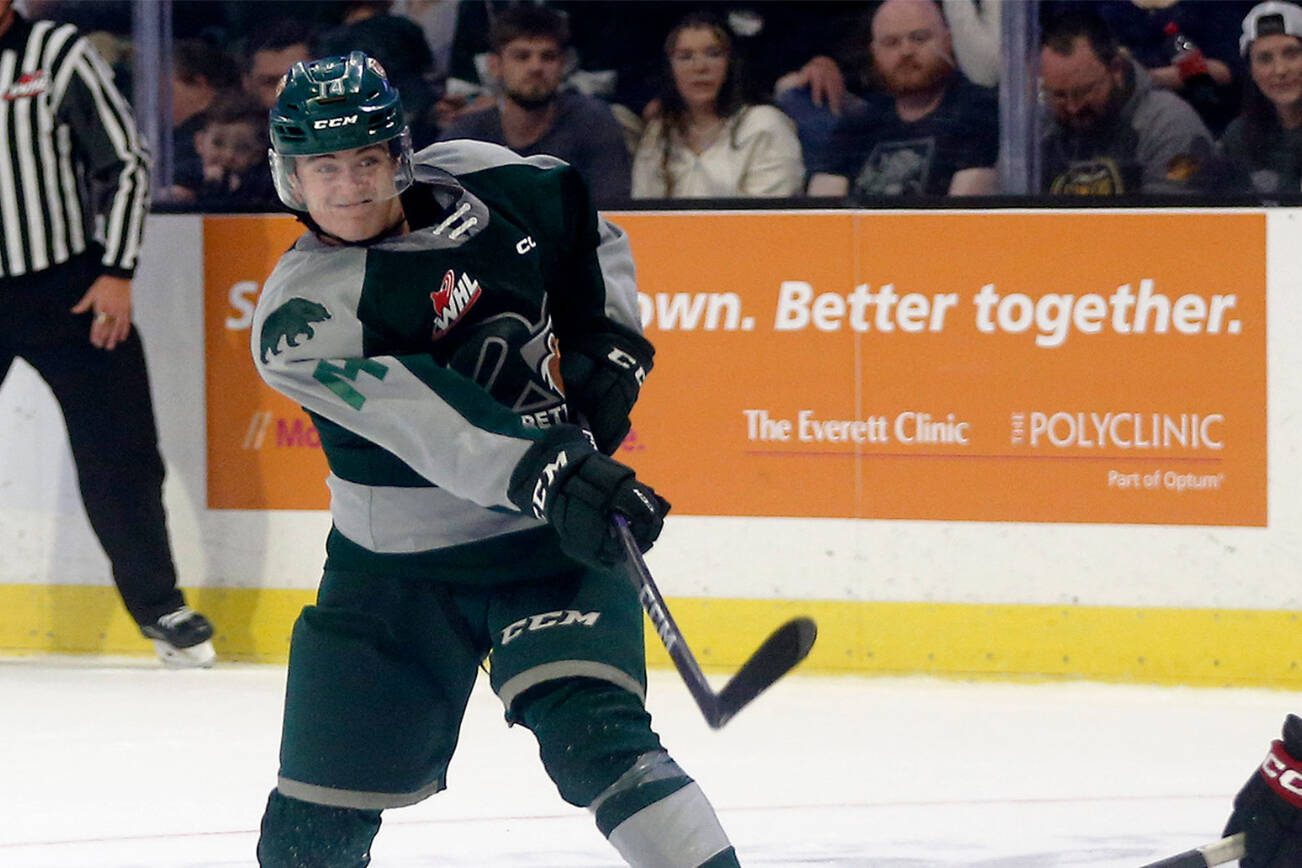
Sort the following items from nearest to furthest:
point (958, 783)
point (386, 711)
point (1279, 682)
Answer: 1. point (386, 711)
2. point (958, 783)
3. point (1279, 682)

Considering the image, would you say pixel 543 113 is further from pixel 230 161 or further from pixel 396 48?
pixel 230 161

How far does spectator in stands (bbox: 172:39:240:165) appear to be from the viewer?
458 cm

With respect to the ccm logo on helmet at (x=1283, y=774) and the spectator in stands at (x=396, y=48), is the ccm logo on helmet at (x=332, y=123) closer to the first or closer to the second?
the ccm logo on helmet at (x=1283, y=774)

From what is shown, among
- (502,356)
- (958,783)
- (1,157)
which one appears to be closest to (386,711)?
(502,356)

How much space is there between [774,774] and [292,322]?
1.57 meters

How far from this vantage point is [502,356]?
2283 mm

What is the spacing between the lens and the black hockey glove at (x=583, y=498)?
203 centimetres

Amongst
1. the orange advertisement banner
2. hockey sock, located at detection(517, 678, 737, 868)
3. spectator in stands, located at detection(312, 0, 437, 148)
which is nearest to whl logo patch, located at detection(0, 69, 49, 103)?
spectator in stands, located at detection(312, 0, 437, 148)

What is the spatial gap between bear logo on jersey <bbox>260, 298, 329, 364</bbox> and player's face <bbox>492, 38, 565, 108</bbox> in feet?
7.39

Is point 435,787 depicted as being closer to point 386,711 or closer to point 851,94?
point 386,711

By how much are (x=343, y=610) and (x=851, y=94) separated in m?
2.26

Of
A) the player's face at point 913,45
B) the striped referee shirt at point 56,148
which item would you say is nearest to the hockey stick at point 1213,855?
the player's face at point 913,45

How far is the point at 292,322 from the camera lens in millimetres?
2184

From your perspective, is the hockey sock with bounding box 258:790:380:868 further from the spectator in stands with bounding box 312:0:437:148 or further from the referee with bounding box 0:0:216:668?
the spectator in stands with bounding box 312:0:437:148
